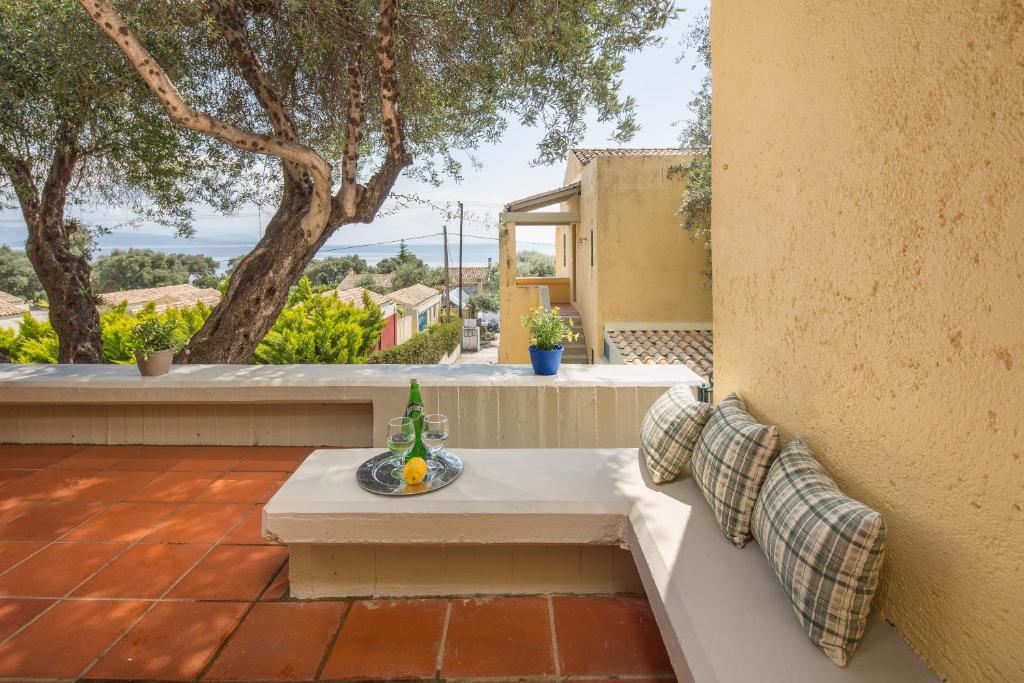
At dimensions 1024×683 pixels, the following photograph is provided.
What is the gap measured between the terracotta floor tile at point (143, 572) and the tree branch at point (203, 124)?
303 centimetres

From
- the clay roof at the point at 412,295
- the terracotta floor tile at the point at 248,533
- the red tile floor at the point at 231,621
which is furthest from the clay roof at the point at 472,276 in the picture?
the red tile floor at the point at 231,621

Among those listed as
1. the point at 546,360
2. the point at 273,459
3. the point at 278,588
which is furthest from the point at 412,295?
the point at 278,588

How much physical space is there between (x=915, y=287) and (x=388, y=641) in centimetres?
205

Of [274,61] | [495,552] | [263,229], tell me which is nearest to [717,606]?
[495,552]

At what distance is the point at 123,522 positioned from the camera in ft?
9.95

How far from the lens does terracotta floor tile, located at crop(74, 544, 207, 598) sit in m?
2.38

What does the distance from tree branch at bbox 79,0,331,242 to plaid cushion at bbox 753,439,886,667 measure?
4378 mm

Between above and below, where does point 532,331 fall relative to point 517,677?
above

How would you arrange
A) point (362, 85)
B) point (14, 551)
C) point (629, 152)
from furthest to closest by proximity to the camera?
point (629, 152) < point (362, 85) < point (14, 551)

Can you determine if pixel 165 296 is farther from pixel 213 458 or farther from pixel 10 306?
pixel 213 458

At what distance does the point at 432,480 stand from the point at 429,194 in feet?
15.9

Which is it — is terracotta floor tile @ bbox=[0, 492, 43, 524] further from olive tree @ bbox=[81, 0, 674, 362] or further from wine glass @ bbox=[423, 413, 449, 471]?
wine glass @ bbox=[423, 413, 449, 471]

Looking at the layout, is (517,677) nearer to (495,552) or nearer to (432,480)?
(495,552)

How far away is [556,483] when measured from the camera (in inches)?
93.1
